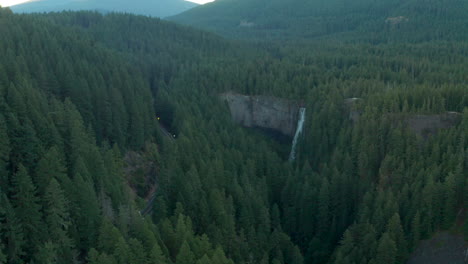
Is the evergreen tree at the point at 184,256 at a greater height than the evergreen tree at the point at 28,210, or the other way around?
the evergreen tree at the point at 28,210

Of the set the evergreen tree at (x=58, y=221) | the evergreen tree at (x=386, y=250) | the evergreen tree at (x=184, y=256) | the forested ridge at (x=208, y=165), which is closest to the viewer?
the evergreen tree at (x=58, y=221)

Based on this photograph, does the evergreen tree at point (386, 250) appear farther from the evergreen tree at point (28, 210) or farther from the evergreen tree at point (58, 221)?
the evergreen tree at point (28, 210)

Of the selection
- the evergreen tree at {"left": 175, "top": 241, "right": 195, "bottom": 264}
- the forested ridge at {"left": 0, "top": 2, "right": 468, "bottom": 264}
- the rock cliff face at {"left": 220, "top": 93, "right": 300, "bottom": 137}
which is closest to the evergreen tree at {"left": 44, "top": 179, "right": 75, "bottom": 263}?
the forested ridge at {"left": 0, "top": 2, "right": 468, "bottom": 264}

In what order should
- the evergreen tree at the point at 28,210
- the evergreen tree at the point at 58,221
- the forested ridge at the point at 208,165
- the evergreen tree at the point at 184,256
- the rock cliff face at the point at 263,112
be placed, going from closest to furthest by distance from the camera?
the evergreen tree at the point at 28,210, the evergreen tree at the point at 58,221, the evergreen tree at the point at 184,256, the forested ridge at the point at 208,165, the rock cliff face at the point at 263,112

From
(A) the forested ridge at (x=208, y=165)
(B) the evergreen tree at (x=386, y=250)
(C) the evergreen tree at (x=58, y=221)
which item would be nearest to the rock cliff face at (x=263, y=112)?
(A) the forested ridge at (x=208, y=165)

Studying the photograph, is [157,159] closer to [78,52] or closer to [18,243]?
[78,52]

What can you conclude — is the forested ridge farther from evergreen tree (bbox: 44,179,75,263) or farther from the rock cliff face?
the rock cliff face

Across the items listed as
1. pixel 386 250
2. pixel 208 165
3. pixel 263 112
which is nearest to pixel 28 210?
pixel 208 165
